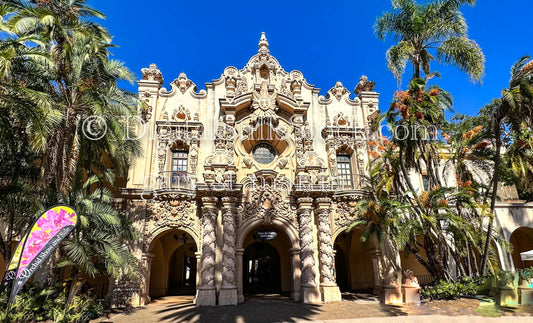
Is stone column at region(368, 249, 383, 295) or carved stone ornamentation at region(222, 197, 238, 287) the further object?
stone column at region(368, 249, 383, 295)

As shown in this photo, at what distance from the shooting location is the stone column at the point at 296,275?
1521 centimetres

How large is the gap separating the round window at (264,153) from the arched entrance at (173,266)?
20.3ft

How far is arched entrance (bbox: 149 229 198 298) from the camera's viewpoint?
60.0 ft

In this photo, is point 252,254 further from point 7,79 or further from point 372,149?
point 7,79

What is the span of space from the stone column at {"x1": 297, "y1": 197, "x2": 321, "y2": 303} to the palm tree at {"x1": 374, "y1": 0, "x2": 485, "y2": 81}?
8.92 m

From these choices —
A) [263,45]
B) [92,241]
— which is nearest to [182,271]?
[92,241]

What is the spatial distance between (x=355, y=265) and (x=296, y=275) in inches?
248

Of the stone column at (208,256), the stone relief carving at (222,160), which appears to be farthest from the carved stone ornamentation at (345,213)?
the stone column at (208,256)

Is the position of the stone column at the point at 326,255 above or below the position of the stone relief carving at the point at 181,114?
below

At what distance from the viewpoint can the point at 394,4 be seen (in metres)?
16.7

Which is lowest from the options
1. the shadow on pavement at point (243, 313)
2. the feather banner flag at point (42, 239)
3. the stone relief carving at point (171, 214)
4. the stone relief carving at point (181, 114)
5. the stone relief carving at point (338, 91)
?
the shadow on pavement at point (243, 313)

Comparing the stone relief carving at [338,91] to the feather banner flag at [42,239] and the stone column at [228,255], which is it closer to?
the stone column at [228,255]

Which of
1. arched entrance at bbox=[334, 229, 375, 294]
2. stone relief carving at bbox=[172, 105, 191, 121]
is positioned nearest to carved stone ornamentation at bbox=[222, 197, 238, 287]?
stone relief carving at bbox=[172, 105, 191, 121]

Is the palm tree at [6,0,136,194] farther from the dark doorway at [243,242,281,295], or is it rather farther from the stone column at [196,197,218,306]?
the dark doorway at [243,242,281,295]
